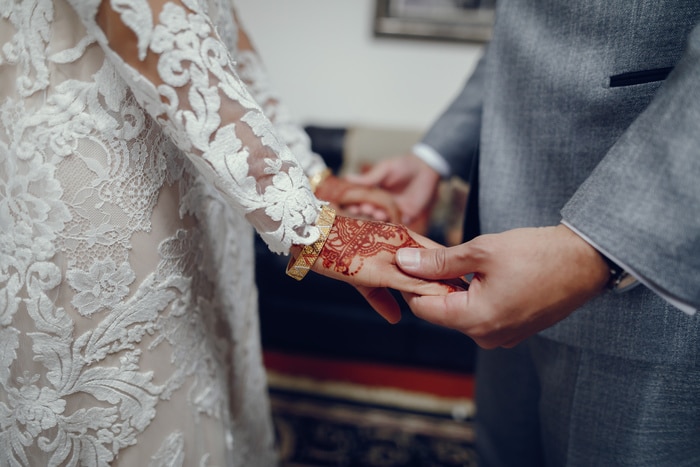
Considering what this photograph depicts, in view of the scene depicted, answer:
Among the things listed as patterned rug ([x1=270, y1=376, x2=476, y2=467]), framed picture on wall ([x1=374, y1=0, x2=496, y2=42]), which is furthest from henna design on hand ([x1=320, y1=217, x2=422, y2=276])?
framed picture on wall ([x1=374, y1=0, x2=496, y2=42])

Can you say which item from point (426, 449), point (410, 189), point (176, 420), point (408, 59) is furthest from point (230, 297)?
point (408, 59)

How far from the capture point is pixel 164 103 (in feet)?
1.76

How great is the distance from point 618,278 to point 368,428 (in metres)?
1.30

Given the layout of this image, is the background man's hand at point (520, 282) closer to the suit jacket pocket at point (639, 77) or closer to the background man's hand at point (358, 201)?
the suit jacket pocket at point (639, 77)

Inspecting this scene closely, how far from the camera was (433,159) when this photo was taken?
1.14m

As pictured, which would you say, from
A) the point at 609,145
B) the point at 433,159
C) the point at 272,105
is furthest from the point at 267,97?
the point at 609,145

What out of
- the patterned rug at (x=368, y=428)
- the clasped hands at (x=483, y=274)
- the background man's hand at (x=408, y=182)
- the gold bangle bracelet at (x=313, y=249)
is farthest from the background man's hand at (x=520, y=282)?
the patterned rug at (x=368, y=428)

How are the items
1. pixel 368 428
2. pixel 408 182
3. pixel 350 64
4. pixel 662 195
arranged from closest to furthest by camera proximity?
pixel 662 195 < pixel 408 182 < pixel 368 428 < pixel 350 64

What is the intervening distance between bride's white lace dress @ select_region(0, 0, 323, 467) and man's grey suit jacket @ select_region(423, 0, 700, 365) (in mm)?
371

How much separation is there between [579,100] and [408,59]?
6.15 feet

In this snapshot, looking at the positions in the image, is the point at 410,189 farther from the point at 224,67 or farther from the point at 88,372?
the point at 88,372

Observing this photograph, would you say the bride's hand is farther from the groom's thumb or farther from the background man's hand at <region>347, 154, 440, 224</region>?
the background man's hand at <region>347, 154, 440, 224</region>

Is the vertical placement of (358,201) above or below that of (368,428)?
above

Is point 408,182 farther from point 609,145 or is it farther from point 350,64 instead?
point 350,64
